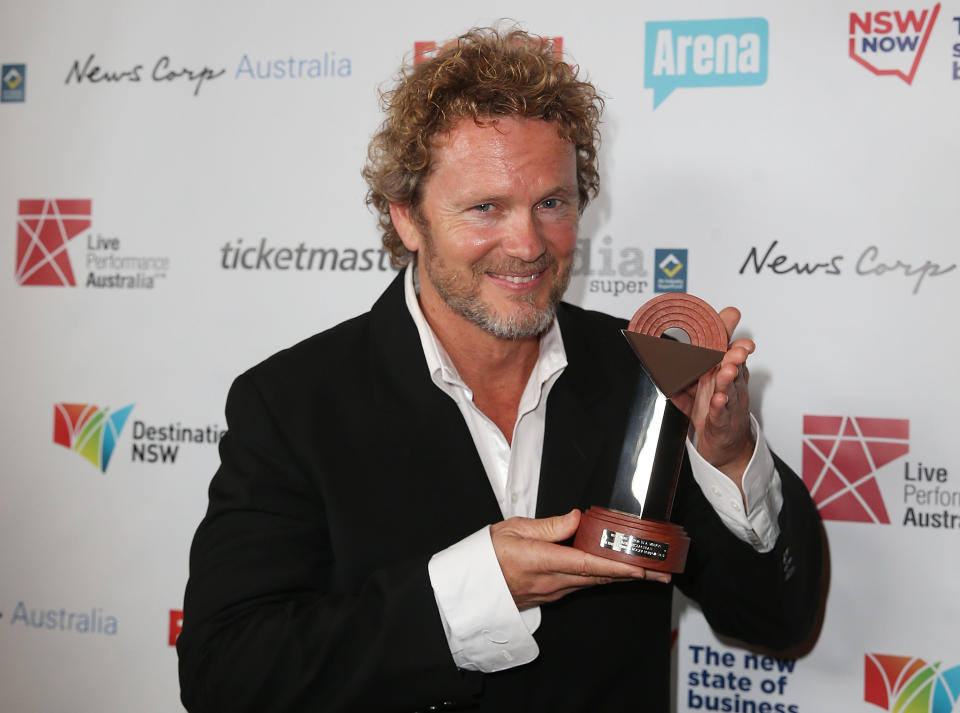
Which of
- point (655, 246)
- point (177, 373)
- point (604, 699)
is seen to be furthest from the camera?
point (177, 373)

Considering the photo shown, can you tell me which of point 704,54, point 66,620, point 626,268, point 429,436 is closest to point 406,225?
point 429,436

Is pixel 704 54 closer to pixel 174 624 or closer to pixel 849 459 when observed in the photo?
Result: pixel 849 459

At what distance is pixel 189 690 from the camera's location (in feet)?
4.31

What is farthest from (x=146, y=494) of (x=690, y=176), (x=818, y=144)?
(x=818, y=144)

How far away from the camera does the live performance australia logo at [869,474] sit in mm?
1828

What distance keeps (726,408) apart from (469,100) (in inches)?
23.9

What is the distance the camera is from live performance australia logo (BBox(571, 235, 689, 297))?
6.42ft

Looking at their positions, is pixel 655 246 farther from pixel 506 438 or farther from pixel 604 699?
pixel 604 699

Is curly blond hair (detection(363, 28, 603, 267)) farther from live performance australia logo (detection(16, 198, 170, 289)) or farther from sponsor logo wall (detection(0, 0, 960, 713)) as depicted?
live performance australia logo (detection(16, 198, 170, 289))

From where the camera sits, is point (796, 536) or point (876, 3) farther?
point (876, 3)

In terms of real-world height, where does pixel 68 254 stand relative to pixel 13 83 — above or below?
below

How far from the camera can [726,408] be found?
4.14ft

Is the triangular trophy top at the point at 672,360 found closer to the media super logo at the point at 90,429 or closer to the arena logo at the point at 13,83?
the media super logo at the point at 90,429

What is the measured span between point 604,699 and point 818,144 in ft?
3.84
